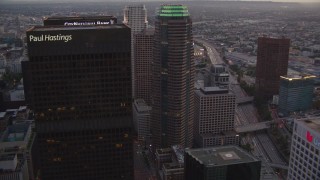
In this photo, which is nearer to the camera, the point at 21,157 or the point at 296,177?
the point at 296,177

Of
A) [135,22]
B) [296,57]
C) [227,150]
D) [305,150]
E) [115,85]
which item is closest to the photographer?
[305,150]

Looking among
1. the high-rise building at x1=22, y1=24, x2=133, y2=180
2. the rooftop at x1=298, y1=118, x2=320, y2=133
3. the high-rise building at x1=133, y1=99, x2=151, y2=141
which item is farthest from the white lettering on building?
the high-rise building at x1=133, y1=99, x2=151, y2=141

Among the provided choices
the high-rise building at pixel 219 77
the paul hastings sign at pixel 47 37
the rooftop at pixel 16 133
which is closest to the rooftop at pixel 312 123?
the paul hastings sign at pixel 47 37

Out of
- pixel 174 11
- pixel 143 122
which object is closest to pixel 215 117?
pixel 143 122

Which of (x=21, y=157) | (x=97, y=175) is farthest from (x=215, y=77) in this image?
(x=97, y=175)

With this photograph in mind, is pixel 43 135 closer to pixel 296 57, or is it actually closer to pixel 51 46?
pixel 51 46

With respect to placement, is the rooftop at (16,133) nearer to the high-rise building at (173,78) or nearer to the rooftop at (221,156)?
the high-rise building at (173,78)

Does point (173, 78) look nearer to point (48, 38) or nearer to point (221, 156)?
point (221, 156)
